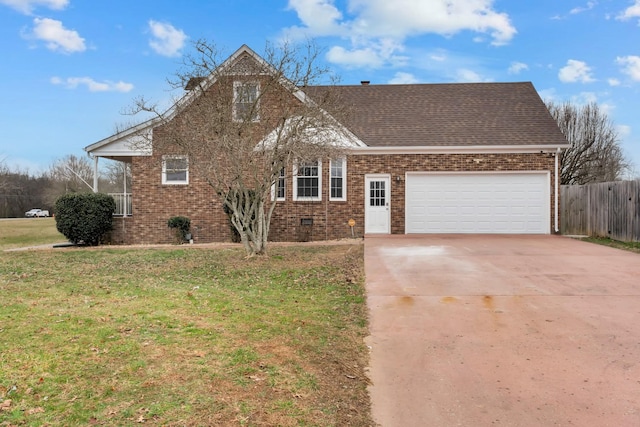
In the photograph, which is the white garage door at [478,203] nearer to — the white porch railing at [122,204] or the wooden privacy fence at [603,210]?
the wooden privacy fence at [603,210]

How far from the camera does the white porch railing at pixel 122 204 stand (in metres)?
15.8

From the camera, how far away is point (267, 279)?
809cm

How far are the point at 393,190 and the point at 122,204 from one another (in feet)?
31.0

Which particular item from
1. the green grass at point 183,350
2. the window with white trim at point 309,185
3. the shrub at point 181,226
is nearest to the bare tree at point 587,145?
the window with white trim at point 309,185

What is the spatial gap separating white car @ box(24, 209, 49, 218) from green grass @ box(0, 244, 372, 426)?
5237 centimetres

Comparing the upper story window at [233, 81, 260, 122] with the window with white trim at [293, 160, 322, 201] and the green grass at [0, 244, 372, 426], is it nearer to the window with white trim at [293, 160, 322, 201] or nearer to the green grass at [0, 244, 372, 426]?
the green grass at [0, 244, 372, 426]

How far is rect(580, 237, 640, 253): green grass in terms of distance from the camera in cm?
1145

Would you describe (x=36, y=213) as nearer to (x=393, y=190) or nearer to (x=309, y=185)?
(x=309, y=185)

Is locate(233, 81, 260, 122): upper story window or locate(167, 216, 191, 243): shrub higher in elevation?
locate(233, 81, 260, 122): upper story window

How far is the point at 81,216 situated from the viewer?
14.4 m

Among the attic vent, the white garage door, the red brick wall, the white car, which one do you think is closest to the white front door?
the red brick wall

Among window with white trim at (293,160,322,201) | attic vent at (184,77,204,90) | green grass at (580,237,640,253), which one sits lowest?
green grass at (580,237,640,253)

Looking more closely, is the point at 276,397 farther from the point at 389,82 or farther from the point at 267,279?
the point at 389,82

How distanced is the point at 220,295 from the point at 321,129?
513cm
